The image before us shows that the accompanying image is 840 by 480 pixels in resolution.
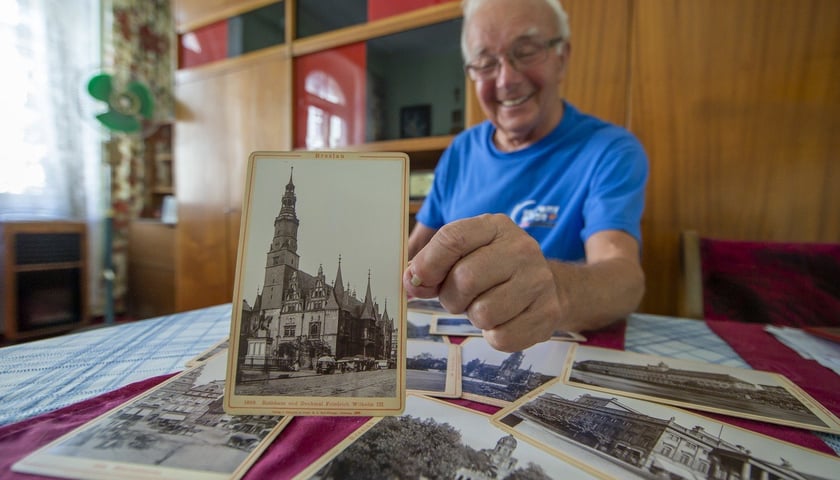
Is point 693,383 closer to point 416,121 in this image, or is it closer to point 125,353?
point 125,353

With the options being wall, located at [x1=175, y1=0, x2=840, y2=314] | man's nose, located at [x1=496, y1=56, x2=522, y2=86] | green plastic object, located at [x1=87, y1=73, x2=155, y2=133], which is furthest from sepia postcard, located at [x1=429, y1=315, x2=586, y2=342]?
green plastic object, located at [x1=87, y1=73, x2=155, y2=133]

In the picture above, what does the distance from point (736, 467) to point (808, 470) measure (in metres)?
0.06

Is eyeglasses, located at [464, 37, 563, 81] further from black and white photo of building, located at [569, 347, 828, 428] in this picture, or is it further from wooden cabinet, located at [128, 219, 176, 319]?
wooden cabinet, located at [128, 219, 176, 319]

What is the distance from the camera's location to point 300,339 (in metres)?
0.39

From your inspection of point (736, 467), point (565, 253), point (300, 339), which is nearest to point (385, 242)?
point (300, 339)

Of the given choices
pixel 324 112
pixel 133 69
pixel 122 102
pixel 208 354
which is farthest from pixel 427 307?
pixel 133 69

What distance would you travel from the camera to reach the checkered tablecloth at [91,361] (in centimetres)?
41

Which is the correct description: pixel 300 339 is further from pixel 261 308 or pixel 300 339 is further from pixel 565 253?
pixel 565 253

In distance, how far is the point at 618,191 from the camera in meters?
0.88

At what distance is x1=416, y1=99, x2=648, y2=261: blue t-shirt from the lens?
0.88 metres

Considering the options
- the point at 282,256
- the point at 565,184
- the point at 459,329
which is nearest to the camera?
the point at 282,256

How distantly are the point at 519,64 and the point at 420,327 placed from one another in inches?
32.7

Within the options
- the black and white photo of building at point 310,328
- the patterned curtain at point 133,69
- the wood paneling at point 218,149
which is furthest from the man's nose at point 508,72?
the patterned curtain at point 133,69

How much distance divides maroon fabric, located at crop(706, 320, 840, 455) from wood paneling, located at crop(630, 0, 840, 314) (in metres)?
0.76
